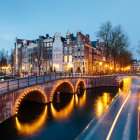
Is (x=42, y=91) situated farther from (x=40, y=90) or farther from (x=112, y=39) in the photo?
(x=112, y=39)

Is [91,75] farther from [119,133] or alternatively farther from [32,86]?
[119,133]

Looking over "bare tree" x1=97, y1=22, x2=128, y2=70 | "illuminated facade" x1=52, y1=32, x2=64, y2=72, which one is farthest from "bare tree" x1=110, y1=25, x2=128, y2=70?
"illuminated facade" x1=52, y1=32, x2=64, y2=72

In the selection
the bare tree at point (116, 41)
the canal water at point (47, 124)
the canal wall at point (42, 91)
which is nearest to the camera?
the canal water at point (47, 124)

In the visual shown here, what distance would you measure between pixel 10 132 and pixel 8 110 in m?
2.29

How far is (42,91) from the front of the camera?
18547 mm

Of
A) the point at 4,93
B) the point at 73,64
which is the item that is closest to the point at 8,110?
the point at 4,93

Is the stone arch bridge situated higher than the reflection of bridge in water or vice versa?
the stone arch bridge

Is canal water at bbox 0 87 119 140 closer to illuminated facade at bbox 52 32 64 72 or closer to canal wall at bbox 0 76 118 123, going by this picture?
canal wall at bbox 0 76 118 123

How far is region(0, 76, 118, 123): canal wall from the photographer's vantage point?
1274 cm

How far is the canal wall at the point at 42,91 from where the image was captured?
41.8ft

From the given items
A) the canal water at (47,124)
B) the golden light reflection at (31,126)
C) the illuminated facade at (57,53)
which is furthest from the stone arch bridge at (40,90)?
the illuminated facade at (57,53)

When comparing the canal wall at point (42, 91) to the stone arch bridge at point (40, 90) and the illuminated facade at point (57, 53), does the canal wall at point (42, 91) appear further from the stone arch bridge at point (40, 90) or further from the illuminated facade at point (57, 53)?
the illuminated facade at point (57, 53)

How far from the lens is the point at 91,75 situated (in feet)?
121

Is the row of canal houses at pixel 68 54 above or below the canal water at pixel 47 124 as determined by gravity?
above
